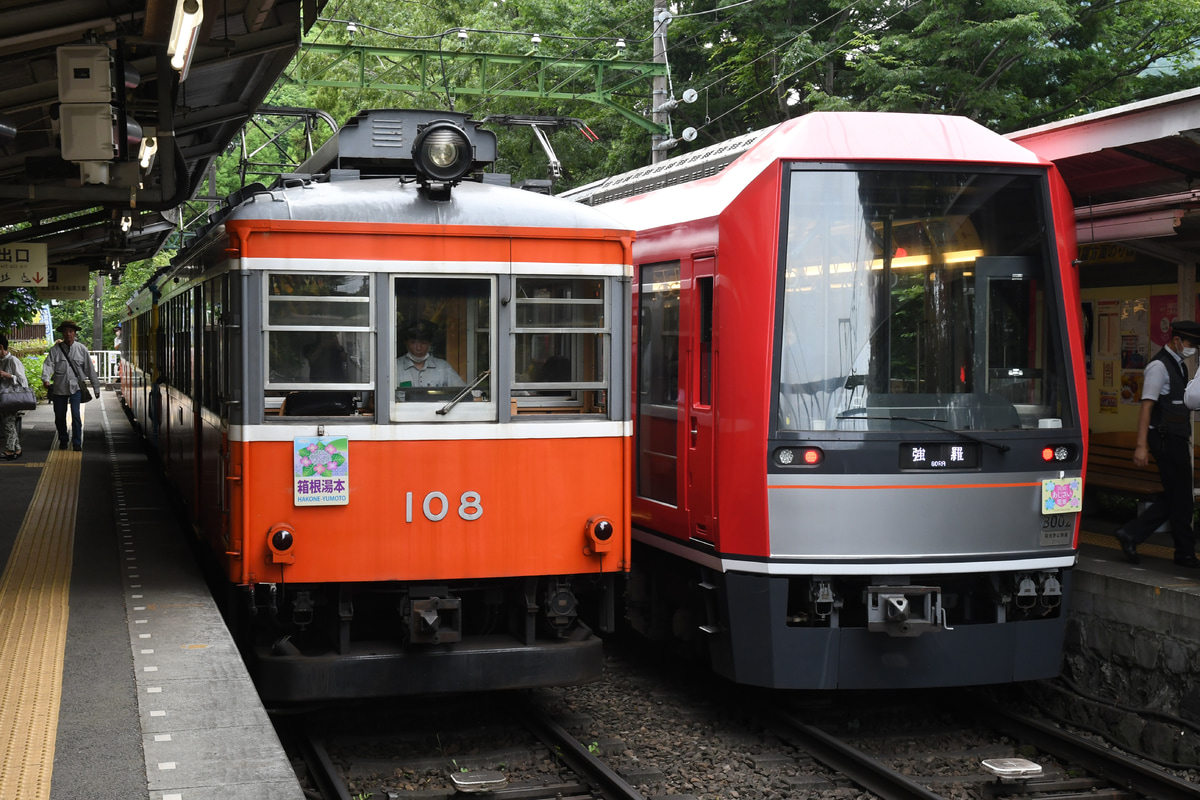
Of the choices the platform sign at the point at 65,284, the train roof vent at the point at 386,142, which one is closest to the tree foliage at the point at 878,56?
the platform sign at the point at 65,284

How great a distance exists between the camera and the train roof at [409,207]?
21.7 ft

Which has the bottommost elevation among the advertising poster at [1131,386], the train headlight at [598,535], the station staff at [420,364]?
the train headlight at [598,535]

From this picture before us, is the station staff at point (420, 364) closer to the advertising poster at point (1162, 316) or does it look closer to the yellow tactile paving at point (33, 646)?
the yellow tactile paving at point (33, 646)

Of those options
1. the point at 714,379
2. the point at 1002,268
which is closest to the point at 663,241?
the point at 714,379

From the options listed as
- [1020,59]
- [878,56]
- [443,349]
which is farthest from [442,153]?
[1020,59]

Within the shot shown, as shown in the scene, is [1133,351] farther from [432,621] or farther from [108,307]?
[108,307]

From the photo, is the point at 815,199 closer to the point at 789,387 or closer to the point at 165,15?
the point at 789,387

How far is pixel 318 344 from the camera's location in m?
6.64

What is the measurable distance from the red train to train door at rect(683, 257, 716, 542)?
0.11 feet

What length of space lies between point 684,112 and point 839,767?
1789 cm

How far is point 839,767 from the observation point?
688cm

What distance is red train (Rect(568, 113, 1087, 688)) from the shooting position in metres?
6.95

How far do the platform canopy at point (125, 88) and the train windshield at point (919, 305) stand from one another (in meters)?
3.44

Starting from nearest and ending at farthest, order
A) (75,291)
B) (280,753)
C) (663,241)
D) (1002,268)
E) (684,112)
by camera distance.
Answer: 1. (280,753)
2. (1002,268)
3. (663,241)
4. (75,291)
5. (684,112)
